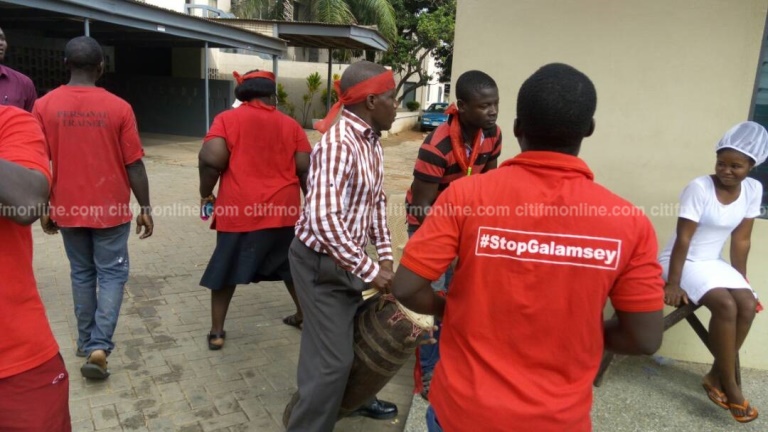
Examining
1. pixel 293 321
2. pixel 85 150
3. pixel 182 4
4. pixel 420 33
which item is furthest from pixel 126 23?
pixel 420 33

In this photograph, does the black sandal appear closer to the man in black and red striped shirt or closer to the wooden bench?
the man in black and red striped shirt

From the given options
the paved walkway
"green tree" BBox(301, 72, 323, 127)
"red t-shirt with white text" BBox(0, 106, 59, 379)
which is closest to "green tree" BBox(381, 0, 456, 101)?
"green tree" BBox(301, 72, 323, 127)

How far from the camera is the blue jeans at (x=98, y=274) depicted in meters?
3.36

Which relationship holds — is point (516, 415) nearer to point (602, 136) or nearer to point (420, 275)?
point (420, 275)

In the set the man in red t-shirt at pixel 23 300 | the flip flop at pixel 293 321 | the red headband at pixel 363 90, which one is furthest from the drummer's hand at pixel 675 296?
the man in red t-shirt at pixel 23 300

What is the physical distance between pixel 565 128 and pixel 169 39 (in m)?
15.8

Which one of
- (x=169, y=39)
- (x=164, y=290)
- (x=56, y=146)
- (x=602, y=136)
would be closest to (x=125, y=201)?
(x=56, y=146)

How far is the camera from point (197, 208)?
807cm

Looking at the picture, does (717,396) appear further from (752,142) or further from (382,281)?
(382,281)

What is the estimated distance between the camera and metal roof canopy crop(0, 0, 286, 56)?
9562 mm

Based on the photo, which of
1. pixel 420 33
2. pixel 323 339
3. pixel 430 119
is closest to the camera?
pixel 323 339

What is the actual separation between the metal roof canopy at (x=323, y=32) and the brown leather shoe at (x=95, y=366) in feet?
46.0

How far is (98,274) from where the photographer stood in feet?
11.2

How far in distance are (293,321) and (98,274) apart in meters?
1.46
